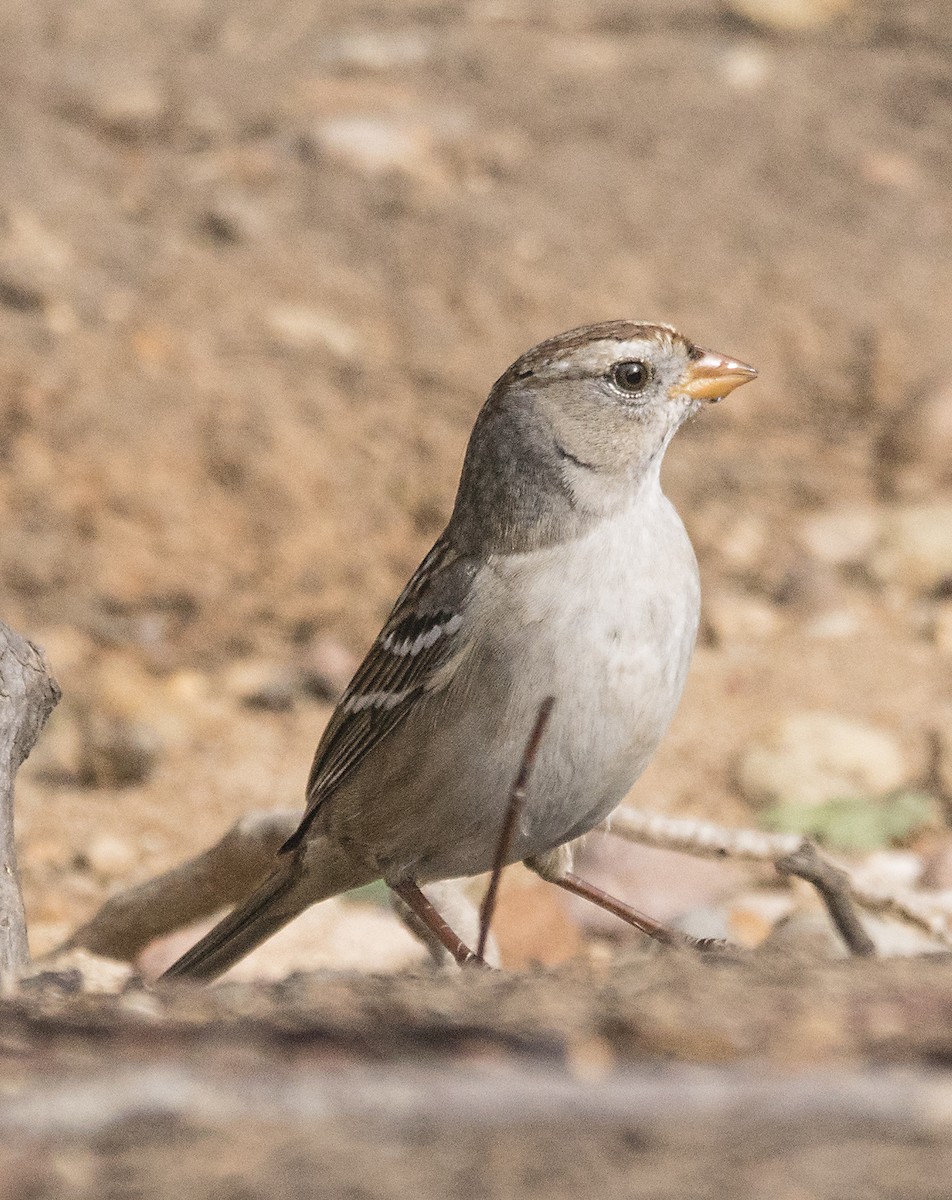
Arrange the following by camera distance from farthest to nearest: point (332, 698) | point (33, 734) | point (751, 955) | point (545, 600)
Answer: point (332, 698) < point (545, 600) < point (33, 734) < point (751, 955)

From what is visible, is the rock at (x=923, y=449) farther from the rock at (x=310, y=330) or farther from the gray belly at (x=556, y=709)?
the gray belly at (x=556, y=709)

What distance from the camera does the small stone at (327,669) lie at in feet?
22.0

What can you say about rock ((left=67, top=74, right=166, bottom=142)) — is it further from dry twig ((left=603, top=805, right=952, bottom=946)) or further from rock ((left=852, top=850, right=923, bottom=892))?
dry twig ((left=603, top=805, right=952, bottom=946))

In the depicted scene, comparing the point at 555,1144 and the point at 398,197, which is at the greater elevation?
the point at 398,197

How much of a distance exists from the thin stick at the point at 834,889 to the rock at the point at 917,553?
4.80m

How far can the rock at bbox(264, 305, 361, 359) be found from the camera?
7895mm

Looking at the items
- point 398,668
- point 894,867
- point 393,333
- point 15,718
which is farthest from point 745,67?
point 15,718

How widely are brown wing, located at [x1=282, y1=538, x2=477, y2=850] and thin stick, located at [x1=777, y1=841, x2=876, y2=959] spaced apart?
1.40 meters

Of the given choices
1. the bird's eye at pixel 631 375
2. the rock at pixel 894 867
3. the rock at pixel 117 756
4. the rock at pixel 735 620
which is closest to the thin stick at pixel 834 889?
the bird's eye at pixel 631 375

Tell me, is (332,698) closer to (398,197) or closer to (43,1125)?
(398,197)

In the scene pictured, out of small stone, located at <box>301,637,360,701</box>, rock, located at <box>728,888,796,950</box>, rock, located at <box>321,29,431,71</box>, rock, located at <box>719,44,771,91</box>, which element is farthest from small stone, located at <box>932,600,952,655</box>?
rock, located at <box>321,29,431,71</box>

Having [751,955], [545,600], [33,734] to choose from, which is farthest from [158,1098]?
[545,600]

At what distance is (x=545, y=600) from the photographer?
12.1 feet

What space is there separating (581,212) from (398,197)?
90cm
